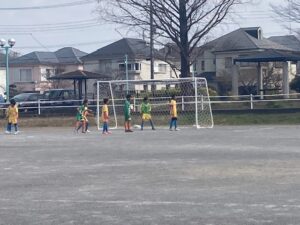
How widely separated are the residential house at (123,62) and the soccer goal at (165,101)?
120 feet

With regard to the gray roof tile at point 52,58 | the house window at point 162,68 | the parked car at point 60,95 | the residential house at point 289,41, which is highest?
A: the residential house at point 289,41

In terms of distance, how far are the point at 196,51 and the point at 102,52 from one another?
2763cm

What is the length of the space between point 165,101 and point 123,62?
39.6 m

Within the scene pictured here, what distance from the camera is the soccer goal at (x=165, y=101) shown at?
118 feet

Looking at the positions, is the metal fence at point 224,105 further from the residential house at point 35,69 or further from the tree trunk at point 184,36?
the residential house at point 35,69

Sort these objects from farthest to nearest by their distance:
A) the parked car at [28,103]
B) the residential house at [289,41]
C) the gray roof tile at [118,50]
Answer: the residential house at [289,41], the gray roof tile at [118,50], the parked car at [28,103]

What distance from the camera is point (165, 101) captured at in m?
38.3

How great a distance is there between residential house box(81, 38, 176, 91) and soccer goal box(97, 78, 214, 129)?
3652 centimetres

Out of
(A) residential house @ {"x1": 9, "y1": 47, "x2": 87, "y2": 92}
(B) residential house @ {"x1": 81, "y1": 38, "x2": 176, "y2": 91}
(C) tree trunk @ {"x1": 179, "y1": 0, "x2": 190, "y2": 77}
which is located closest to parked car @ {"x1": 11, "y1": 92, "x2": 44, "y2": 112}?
(C) tree trunk @ {"x1": 179, "y1": 0, "x2": 190, "y2": 77}

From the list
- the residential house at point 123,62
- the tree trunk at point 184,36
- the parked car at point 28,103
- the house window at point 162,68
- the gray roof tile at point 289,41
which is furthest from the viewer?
the house window at point 162,68

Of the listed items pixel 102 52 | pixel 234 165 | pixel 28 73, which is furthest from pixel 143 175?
pixel 28 73

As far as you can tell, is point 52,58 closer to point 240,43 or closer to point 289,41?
point 240,43

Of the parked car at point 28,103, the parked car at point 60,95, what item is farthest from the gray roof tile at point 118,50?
the parked car at point 28,103

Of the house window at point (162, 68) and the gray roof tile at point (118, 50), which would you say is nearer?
the gray roof tile at point (118, 50)
